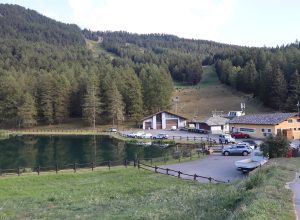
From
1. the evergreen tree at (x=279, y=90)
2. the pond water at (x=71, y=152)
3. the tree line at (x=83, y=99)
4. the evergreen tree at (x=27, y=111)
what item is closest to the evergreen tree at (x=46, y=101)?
the tree line at (x=83, y=99)

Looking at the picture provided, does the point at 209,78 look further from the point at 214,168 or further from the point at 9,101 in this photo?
the point at 214,168

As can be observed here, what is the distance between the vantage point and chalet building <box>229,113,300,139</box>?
65.5 m

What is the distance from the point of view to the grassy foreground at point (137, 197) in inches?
568

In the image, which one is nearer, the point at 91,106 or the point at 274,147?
the point at 274,147

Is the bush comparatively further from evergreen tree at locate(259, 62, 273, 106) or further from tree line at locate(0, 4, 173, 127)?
evergreen tree at locate(259, 62, 273, 106)

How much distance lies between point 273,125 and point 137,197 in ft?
152

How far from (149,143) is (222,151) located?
24.3 meters

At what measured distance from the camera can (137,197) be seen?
23797 mm

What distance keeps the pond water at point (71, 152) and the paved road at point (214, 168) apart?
8421 mm

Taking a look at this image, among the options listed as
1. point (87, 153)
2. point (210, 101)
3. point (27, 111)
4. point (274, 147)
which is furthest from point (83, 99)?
point (274, 147)

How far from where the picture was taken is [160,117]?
9956 centimetres

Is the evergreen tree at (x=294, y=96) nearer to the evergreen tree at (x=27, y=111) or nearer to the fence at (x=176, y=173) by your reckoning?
the evergreen tree at (x=27, y=111)

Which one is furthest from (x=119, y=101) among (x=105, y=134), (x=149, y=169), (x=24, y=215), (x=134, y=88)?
(x=24, y=215)

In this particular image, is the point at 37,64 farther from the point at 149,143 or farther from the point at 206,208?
the point at 206,208
